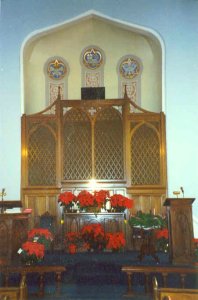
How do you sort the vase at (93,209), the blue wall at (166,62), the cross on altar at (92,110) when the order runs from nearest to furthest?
1. the vase at (93,209)
2. the blue wall at (166,62)
3. the cross on altar at (92,110)

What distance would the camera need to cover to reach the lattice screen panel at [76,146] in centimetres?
975

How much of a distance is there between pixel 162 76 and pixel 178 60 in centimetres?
52

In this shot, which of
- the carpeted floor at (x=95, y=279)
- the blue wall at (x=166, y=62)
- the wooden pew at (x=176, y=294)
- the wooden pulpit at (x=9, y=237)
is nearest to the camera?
the wooden pew at (x=176, y=294)

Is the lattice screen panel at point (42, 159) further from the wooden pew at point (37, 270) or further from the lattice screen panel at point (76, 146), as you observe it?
the wooden pew at point (37, 270)

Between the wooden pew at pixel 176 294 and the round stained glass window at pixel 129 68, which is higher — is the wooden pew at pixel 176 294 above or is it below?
below

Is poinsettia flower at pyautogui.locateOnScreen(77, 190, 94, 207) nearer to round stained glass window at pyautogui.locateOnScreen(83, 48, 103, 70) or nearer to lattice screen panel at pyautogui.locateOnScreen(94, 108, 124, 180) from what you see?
lattice screen panel at pyautogui.locateOnScreen(94, 108, 124, 180)

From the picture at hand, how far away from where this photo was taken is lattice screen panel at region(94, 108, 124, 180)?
974cm

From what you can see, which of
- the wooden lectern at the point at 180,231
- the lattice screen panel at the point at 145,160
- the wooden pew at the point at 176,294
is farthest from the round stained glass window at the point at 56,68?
the wooden pew at the point at 176,294

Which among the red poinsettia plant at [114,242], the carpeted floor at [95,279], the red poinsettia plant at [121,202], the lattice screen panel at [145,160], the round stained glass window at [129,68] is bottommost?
the carpeted floor at [95,279]

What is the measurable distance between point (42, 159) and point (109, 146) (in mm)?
1593

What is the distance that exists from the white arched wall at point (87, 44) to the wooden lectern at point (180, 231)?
483 cm

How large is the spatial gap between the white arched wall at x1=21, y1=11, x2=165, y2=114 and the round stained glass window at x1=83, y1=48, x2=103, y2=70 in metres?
0.19

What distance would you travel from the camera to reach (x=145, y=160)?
31.9ft

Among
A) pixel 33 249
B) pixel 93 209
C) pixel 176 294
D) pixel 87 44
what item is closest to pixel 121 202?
pixel 93 209
